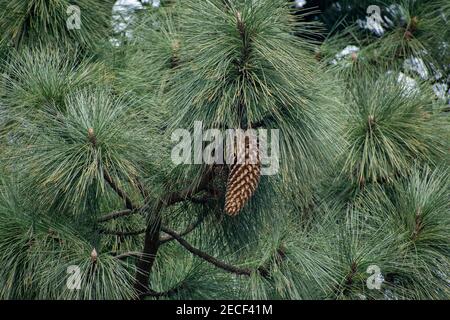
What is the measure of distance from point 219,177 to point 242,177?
169 mm

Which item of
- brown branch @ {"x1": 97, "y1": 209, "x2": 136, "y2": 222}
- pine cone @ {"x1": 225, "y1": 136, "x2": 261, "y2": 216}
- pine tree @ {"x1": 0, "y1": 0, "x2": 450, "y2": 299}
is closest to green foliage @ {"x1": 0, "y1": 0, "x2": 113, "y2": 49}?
pine tree @ {"x1": 0, "y1": 0, "x2": 450, "y2": 299}

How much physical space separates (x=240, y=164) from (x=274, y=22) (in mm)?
329

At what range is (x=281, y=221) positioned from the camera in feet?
7.89

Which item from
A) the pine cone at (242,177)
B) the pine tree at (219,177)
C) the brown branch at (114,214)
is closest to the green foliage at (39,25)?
the pine tree at (219,177)

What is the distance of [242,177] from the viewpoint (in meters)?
2.08

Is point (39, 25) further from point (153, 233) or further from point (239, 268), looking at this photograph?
point (239, 268)

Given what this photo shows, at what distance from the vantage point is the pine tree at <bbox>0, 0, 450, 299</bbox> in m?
2.16

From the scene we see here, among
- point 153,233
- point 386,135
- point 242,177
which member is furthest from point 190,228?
point 386,135

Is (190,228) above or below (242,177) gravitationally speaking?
below

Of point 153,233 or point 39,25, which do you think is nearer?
point 153,233

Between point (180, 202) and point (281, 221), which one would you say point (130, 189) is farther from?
point (281, 221)

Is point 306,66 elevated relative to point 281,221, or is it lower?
elevated

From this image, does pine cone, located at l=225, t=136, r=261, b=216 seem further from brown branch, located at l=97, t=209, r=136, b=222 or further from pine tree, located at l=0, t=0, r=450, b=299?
brown branch, located at l=97, t=209, r=136, b=222
